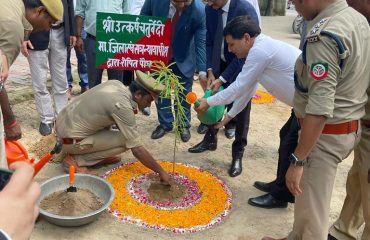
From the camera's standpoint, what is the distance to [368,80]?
8.27 feet

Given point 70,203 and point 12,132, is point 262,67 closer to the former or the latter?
point 70,203

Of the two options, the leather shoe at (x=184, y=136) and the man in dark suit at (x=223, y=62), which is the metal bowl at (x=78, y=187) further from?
the leather shoe at (x=184, y=136)

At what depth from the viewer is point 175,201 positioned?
3.82 metres

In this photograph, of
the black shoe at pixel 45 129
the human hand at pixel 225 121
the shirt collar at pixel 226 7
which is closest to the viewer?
the human hand at pixel 225 121

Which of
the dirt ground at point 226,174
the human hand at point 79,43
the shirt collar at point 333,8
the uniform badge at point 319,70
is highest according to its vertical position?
the shirt collar at point 333,8

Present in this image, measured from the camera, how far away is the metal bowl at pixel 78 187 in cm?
312

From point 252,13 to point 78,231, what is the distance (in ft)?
9.36

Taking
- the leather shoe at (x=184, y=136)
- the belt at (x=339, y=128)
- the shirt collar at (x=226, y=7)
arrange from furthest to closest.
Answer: the leather shoe at (x=184, y=136)
the shirt collar at (x=226, y=7)
the belt at (x=339, y=128)

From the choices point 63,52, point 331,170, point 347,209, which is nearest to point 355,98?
point 331,170

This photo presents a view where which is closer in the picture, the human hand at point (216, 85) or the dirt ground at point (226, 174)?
the dirt ground at point (226, 174)

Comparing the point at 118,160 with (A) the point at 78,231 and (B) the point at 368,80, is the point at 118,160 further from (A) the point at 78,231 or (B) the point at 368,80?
(B) the point at 368,80

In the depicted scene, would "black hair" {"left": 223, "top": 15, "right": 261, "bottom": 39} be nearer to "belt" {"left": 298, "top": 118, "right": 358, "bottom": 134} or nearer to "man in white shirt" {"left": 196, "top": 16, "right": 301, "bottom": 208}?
"man in white shirt" {"left": 196, "top": 16, "right": 301, "bottom": 208}

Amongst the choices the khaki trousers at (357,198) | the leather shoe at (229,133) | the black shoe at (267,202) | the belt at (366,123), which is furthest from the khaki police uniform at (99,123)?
the belt at (366,123)

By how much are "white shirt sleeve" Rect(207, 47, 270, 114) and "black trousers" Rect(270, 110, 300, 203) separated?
499 millimetres
